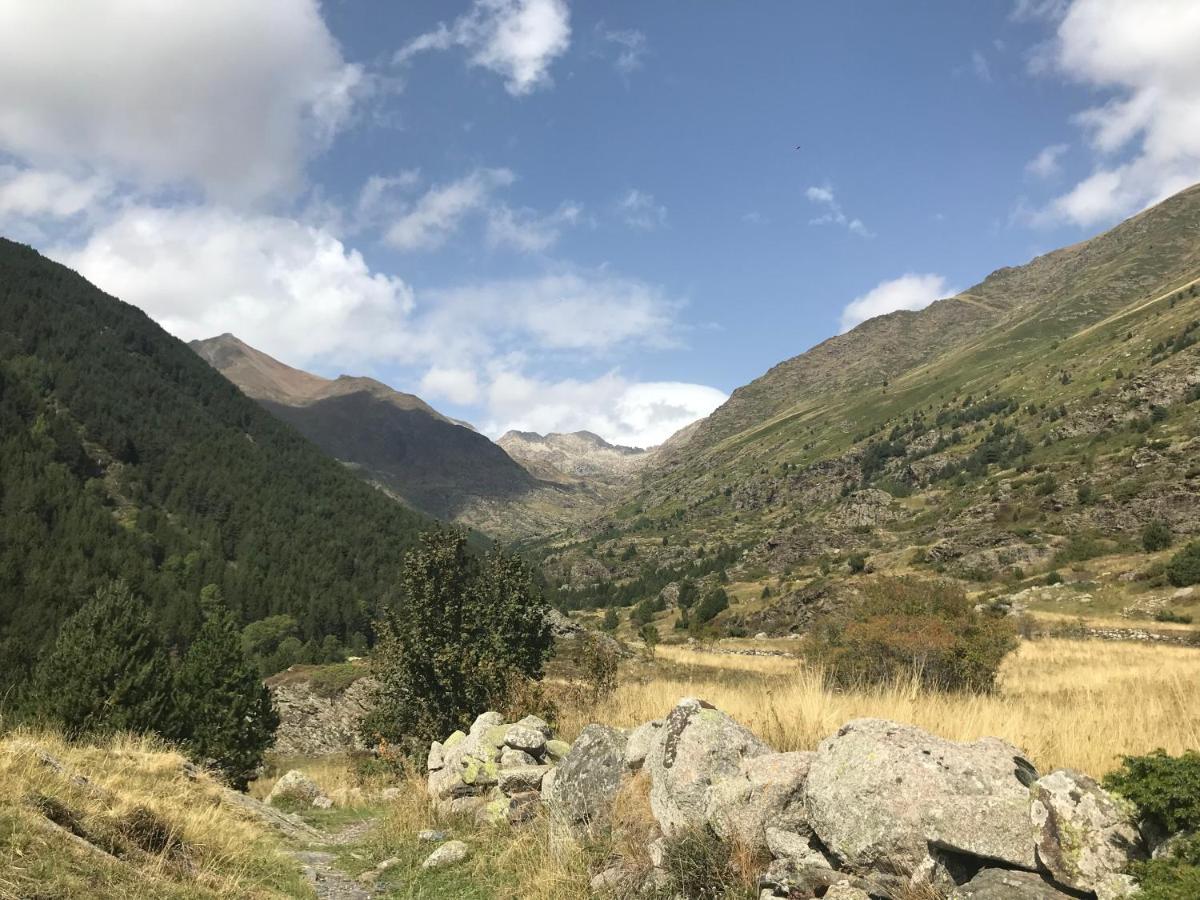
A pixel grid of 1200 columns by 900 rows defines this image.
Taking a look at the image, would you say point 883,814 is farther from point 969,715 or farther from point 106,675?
point 106,675

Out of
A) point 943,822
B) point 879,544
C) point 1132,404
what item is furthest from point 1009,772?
point 1132,404

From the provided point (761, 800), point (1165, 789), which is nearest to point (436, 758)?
point (761, 800)

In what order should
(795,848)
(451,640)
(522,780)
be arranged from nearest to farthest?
1. (795,848)
2. (522,780)
3. (451,640)

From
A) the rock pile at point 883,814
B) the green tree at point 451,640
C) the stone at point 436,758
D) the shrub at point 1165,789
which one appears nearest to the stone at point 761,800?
the rock pile at point 883,814

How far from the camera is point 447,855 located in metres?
11.5

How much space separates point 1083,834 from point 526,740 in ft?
35.3

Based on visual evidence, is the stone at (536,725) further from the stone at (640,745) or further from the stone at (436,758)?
the stone at (640,745)

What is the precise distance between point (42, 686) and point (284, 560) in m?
181

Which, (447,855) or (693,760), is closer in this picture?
(693,760)

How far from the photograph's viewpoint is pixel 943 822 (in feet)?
20.0

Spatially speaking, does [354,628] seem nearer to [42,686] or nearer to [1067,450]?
[42,686]

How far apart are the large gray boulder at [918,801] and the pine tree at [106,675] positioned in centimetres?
2613

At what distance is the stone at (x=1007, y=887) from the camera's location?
5.33 m

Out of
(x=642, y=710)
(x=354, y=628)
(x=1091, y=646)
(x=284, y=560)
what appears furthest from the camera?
(x=284, y=560)
